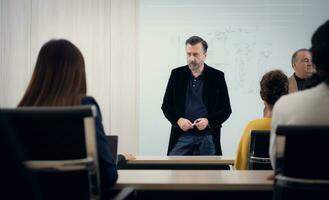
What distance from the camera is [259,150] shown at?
8.79 ft

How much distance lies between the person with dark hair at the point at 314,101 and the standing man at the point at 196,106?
7.79ft

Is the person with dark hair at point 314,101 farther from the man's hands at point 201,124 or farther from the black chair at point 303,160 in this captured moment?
the man's hands at point 201,124

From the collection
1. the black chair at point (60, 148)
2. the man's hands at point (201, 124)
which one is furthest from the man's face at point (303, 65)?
the black chair at point (60, 148)

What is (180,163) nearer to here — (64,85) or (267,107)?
(267,107)

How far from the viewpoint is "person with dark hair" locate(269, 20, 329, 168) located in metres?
1.62

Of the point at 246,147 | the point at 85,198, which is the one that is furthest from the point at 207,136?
the point at 85,198

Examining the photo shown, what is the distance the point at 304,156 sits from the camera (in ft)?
4.75

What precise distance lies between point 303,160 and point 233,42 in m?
4.21

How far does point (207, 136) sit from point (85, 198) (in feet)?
8.87

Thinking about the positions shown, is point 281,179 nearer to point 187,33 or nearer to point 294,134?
point 294,134

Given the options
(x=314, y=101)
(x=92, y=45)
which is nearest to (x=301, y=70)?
(x=92, y=45)

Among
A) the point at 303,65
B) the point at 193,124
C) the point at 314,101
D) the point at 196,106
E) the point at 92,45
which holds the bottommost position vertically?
the point at 193,124

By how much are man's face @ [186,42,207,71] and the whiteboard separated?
1098 millimetres

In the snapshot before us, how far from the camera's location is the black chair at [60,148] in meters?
1.36
